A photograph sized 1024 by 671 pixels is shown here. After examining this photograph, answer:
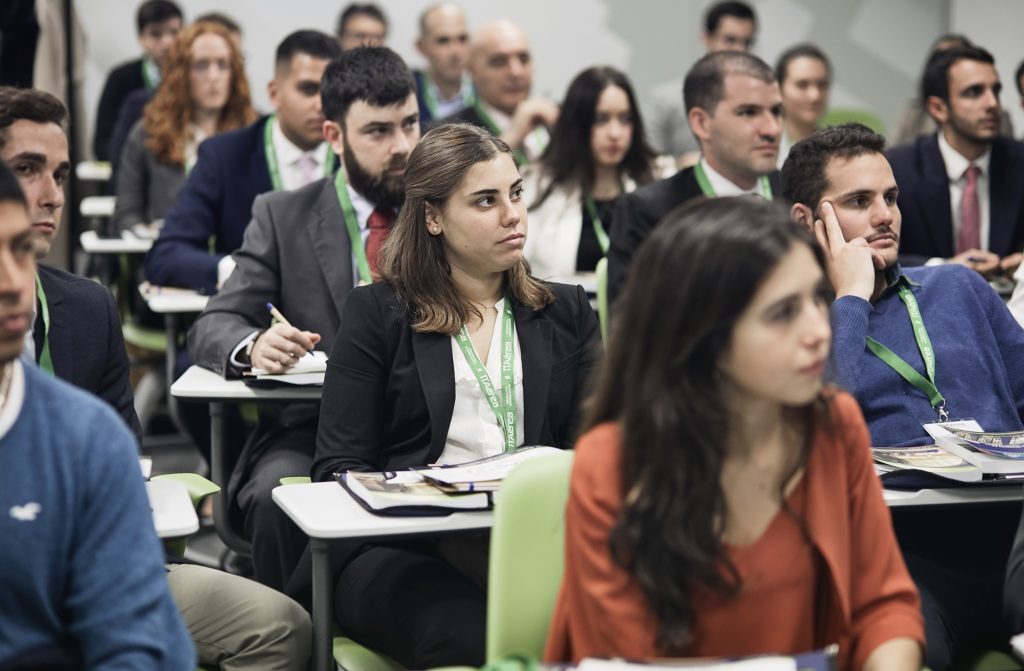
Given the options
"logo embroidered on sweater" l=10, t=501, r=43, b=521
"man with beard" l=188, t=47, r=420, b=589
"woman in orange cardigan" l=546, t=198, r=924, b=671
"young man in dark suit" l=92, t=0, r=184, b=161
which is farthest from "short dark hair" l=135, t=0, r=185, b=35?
"woman in orange cardigan" l=546, t=198, r=924, b=671

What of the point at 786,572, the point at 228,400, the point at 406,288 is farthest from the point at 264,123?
the point at 786,572

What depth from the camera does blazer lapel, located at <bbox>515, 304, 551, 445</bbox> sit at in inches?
104

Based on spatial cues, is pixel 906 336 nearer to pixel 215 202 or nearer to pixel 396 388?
pixel 396 388

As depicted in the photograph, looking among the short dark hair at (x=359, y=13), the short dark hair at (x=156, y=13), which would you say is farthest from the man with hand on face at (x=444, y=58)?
the short dark hair at (x=156, y=13)

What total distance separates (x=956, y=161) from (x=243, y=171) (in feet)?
8.36

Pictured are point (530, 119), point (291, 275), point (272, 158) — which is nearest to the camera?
point (291, 275)

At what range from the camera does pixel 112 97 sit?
7270 millimetres

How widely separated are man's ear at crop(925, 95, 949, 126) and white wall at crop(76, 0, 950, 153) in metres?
3.24

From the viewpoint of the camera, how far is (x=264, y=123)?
4.57 metres

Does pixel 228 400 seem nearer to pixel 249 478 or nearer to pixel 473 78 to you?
pixel 249 478

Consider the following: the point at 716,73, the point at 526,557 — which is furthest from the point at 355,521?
the point at 716,73

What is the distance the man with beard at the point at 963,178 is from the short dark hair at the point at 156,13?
4.40 metres

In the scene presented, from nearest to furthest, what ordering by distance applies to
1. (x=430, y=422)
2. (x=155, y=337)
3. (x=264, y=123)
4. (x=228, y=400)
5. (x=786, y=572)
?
(x=786, y=572)
(x=430, y=422)
(x=228, y=400)
(x=264, y=123)
(x=155, y=337)

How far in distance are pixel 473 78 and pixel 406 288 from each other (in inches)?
176
